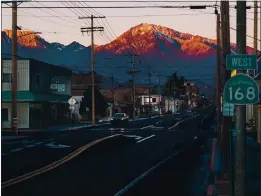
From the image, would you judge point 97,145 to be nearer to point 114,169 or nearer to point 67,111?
point 114,169

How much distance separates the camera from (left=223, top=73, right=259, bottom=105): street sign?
34.2ft

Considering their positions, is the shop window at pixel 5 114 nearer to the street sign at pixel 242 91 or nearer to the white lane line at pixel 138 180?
the white lane line at pixel 138 180

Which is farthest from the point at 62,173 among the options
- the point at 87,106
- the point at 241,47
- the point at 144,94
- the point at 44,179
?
the point at 144,94

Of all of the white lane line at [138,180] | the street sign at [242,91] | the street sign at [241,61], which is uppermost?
the street sign at [241,61]

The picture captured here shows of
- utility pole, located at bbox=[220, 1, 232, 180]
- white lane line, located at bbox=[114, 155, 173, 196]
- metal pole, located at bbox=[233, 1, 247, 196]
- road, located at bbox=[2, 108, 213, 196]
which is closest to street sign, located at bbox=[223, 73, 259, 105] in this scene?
metal pole, located at bbox=[233, 1, 247, 196]

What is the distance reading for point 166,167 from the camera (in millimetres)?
23250

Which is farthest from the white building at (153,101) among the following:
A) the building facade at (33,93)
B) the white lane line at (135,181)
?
the white lane line at (135,181)

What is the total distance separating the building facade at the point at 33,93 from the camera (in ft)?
207

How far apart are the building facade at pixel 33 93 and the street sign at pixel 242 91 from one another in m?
52.6

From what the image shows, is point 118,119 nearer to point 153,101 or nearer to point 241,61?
point 241,61

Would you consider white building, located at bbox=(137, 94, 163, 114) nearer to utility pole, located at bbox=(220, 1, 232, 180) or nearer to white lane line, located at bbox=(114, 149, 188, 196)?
white lane line, located at bbox=(114, 149, 188, 196)

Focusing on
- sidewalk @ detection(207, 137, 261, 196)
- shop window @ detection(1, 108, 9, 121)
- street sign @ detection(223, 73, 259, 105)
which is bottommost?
sidewalk @ detection(207, 137, 261, 196)

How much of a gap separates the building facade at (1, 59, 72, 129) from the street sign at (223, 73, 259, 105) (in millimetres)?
52649

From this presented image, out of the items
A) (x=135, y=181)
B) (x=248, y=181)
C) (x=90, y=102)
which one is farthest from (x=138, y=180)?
(x=90, y=102)
